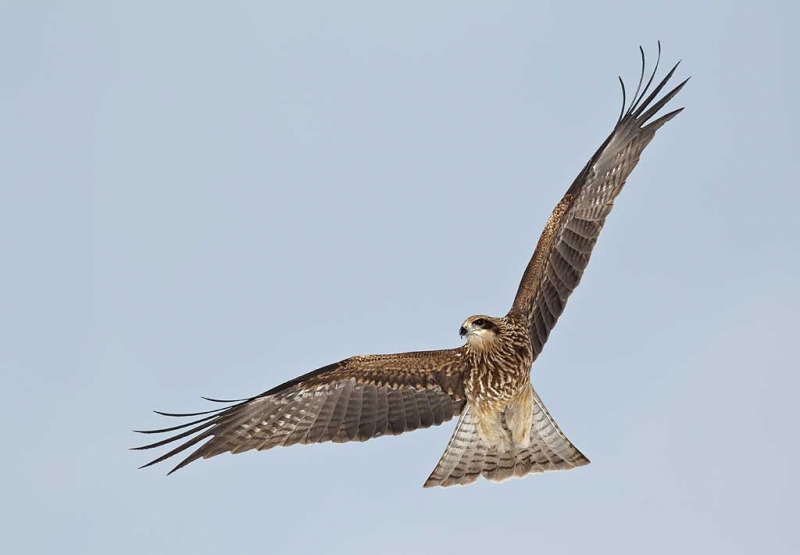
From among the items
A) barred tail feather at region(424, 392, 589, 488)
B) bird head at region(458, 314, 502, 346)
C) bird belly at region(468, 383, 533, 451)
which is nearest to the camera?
bird head at region(458, 314, 502, 346)

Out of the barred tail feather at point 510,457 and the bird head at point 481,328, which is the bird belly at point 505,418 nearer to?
the barred tail feather at point 510,457

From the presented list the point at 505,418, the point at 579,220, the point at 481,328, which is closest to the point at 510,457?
the point at 505,418

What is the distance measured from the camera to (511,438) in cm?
1305

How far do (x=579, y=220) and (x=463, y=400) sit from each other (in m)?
2.75

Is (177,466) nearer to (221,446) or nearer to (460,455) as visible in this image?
(221,446)

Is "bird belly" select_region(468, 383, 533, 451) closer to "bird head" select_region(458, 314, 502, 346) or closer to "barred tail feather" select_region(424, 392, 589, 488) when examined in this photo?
"barred tail feather" select_region(424, 392, 589, 488)

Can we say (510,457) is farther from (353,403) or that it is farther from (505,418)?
(353,403)

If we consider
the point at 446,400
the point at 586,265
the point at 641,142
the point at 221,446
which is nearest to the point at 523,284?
the point at 586,265

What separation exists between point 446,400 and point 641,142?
4.27 m

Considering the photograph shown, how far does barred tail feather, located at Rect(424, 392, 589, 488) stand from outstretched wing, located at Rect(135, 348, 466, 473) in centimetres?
49

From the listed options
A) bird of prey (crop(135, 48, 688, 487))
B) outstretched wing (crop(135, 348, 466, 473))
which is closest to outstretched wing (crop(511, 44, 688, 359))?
bird of prey (crop(135, 48, 688, 487))

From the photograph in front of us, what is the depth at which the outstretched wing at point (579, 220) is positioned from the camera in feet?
43.4

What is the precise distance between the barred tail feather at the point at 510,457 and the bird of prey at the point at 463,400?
0.01 metres

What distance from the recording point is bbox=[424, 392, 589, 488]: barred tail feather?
512 inches
